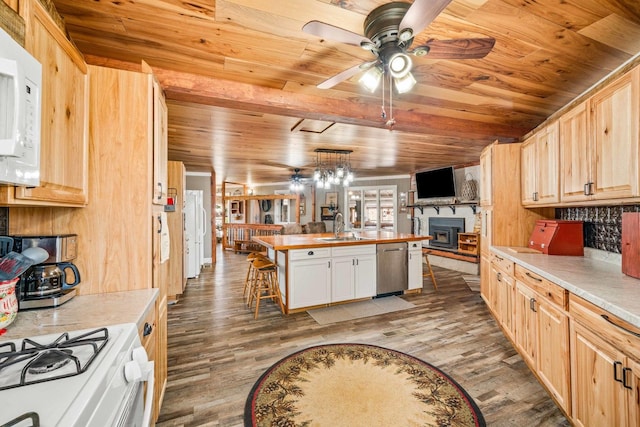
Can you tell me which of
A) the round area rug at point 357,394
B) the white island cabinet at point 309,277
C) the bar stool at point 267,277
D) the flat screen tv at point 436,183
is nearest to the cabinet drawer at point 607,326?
the round area rug at point 357,394

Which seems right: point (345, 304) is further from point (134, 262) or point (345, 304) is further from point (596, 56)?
point (596, 56)

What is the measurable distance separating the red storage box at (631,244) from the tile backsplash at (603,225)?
52cm

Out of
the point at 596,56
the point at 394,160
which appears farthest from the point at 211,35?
the point at 394,160

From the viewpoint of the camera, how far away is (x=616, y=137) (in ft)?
5.93

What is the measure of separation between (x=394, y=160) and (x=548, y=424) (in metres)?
4.87

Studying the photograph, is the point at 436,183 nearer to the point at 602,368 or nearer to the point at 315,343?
the point at 315,343

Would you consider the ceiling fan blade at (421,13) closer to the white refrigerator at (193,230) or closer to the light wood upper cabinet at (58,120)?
the light wood upper cabinet at (58,120)

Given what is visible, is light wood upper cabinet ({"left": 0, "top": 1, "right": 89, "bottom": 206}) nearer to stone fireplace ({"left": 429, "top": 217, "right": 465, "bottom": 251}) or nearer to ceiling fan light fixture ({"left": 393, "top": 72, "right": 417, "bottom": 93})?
ceiling fan light fixture ({"left": 393, "top": 72, "right": 417, "bottom": 93})

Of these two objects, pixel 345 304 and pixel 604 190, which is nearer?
pixel 604 190

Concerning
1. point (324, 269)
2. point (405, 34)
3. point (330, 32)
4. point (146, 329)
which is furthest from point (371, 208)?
point (146, 329)

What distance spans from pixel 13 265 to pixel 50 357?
2.21 feet

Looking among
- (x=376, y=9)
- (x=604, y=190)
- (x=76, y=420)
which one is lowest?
(x=76, y=420)

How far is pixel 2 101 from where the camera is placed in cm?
91

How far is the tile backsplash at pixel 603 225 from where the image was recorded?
2.26 metres
